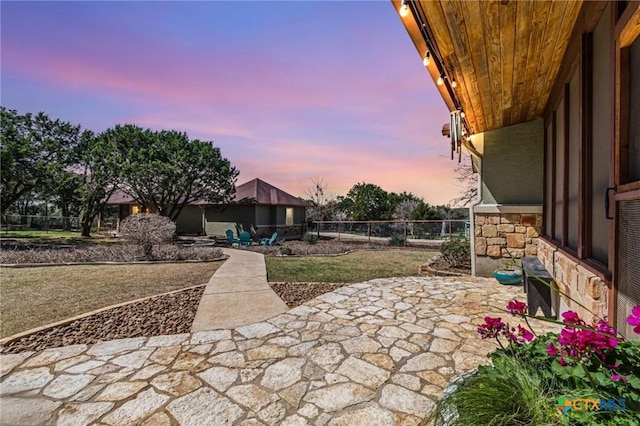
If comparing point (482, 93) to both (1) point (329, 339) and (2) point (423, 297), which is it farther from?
(1) point (329, 339)

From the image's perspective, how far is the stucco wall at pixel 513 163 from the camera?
5.70m

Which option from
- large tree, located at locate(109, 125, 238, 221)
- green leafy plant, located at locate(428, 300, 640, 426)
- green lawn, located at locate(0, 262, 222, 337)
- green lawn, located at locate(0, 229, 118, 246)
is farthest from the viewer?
large tree, located at locate(109, 125, 238, 221)

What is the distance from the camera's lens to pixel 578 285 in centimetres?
262

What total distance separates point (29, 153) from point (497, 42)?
726 inches

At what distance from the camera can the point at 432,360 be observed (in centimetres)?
266

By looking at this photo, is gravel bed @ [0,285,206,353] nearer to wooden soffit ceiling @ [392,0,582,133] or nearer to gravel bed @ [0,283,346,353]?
gravel bed @ [0,283,346,353]

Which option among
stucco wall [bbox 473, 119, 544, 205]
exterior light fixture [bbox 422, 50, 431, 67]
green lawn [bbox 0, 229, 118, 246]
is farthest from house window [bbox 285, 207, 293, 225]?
exterior light fixture [bbox 422, 50, 431, 67]

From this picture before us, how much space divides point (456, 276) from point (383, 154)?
11.3 metres

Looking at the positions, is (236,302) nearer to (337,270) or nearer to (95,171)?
(337,270)

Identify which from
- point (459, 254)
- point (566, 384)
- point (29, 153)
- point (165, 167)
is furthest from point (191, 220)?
point (566, 384)

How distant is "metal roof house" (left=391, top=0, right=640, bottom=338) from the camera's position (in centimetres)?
185

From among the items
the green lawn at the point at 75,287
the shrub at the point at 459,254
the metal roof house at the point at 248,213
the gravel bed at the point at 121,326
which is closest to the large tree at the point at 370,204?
the metal roof house at the point at 248,213

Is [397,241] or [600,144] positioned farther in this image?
[397,241]

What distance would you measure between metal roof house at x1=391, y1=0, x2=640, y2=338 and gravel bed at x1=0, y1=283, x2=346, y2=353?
11.8ft
